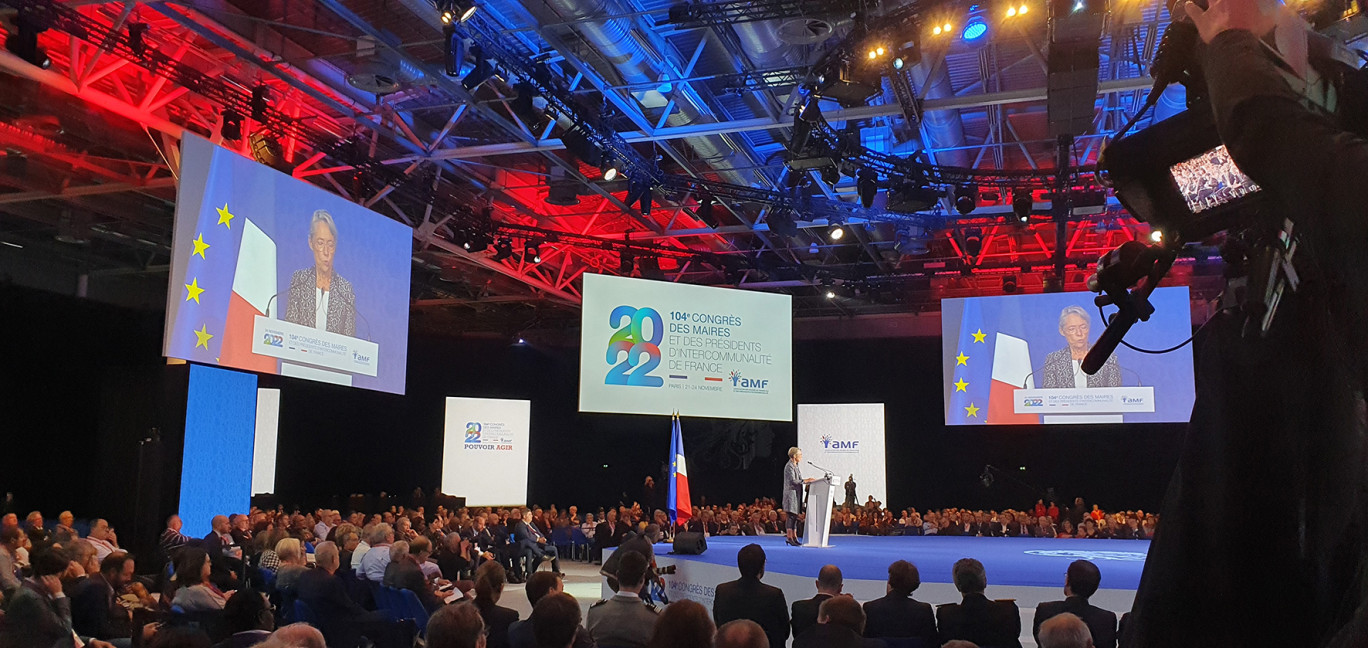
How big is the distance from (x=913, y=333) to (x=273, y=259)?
15246 millimetres

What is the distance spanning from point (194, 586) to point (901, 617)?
3.34 metres

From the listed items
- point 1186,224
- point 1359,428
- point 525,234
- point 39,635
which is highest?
point 525,234

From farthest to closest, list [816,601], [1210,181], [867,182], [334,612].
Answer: [867,182], [334,612], [816,601], [1210,181]

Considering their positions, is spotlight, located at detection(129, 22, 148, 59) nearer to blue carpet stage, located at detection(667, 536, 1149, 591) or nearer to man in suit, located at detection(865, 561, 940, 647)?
blue carpet stage, located at detection(667, 536, 1149, 591)

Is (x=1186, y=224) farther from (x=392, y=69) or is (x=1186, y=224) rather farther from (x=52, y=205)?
(x=52, y=205)

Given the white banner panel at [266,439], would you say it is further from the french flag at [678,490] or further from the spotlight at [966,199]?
the spotlight at [966,199]

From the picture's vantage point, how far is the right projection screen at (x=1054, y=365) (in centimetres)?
1406

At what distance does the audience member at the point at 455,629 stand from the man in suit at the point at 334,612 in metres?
2.71

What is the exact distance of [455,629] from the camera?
2.75m

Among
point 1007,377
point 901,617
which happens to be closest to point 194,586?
point 901,617

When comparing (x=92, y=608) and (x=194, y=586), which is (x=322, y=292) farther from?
(x=194, y=586)

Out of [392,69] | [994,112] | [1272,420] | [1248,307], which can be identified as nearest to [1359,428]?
[1272,420]

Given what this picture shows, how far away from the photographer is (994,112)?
11750 mm

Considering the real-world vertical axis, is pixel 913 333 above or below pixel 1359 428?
above
